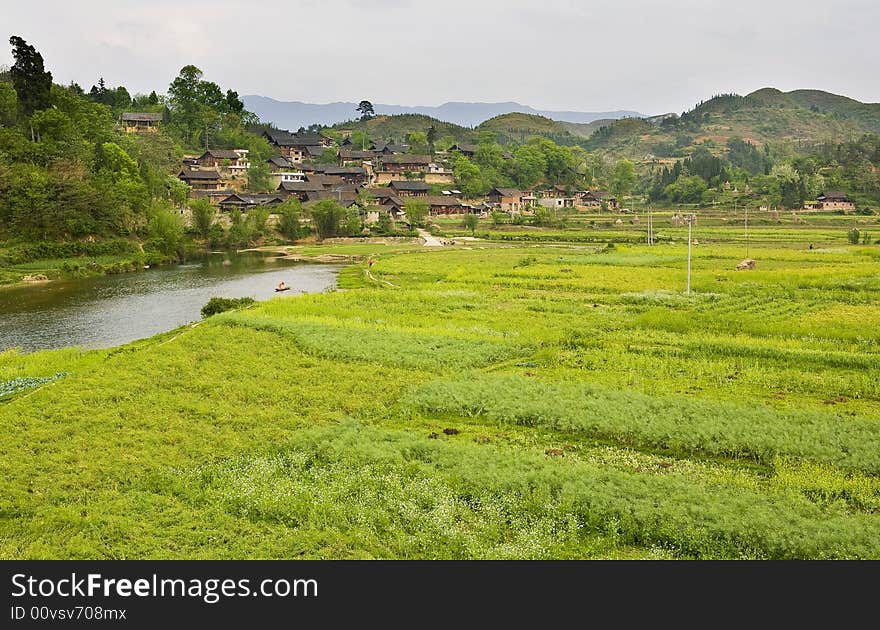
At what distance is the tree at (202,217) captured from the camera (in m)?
67.6

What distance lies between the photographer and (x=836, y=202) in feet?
305

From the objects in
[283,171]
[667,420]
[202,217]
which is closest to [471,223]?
[202,217]

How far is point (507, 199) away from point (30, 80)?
58891 mm

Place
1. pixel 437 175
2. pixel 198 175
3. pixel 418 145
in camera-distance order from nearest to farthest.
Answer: pixel 198 175 < pixel 437 175 < pixel 418 145

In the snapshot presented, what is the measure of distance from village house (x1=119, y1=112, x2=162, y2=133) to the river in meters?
40.1

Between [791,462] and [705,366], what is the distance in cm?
694

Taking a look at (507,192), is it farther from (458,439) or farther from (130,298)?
(458,439)

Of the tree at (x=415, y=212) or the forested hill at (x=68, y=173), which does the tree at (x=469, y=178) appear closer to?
the tree at (x=415, y=212)

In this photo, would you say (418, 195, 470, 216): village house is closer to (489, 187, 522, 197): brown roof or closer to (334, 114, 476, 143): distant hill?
(489, 187, 522, 197): brown roof

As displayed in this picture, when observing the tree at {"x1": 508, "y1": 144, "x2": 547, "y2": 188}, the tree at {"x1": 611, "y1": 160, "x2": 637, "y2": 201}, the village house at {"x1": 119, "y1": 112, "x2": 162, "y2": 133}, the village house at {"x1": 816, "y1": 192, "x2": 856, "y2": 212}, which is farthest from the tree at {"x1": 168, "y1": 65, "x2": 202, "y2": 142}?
the village house at {"x1": 816, "y1": 192, "x2": 856, "y2": 212}

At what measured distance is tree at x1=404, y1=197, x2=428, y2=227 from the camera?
80812 mm

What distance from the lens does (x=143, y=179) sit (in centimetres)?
6619
